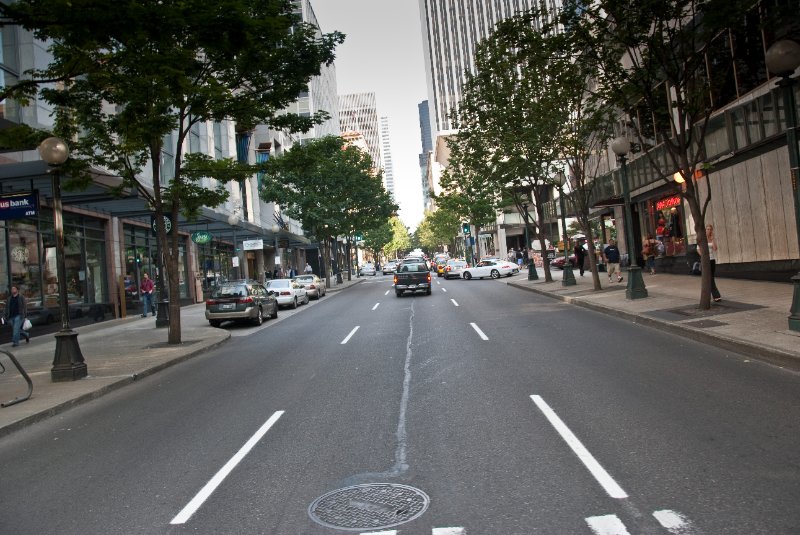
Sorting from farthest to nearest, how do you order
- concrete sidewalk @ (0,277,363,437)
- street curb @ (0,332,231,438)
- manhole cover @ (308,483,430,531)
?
concrete sidewalk @ (0,277,363,437) < street curb @ (0,332,231,438) < manhole cover @ (308,483,430,531)

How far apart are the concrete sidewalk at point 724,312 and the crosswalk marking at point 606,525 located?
5.49m

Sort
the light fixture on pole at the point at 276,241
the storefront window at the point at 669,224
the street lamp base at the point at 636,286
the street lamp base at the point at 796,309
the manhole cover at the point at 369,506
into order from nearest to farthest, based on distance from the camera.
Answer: the manhole cover at the point at 369,506 < the street lamp base at the point at 796,309 < the street lamp base at the point at 636,286 < the storefront window at the point at 669,224 < the light fixture on pole at the point at 276,241

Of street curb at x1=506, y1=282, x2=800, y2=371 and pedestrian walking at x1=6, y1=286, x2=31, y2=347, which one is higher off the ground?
pedestrian walking at x1=6, y1=286, x2=31, y2=347

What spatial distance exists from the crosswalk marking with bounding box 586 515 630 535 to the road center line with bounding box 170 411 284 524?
109 inches

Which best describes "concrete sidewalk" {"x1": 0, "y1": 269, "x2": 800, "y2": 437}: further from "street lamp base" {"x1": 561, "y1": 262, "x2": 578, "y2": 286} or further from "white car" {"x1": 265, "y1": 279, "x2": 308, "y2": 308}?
"white car" {"x1": 265, "y1": 279, "x2": 308, "y2": 308}

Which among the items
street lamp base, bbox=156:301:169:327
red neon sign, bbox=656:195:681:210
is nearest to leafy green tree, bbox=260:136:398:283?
street lamp base, bbox=156:301:169:327

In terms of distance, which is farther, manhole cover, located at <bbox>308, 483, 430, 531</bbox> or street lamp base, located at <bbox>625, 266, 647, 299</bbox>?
street lamp base, located at <bbox>625, 266, 647, 299</bbox>

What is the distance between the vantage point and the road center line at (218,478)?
4.22 meters

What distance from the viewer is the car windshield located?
19.5 m

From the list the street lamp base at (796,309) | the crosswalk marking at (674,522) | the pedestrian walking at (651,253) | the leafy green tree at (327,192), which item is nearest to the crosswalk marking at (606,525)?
the crosswalk marking at (674,522)

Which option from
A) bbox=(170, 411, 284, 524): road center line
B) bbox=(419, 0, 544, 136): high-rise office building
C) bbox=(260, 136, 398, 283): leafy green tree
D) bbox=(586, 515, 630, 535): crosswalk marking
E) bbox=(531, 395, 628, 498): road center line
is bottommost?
bbox=(586, 515, 630, 535): crosswalk marking

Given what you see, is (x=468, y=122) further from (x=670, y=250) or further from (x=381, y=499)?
(x=381, y=499)

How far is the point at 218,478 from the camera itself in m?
4.91

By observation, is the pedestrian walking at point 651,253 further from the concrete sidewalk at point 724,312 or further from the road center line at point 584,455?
the road center line at point 584,455
